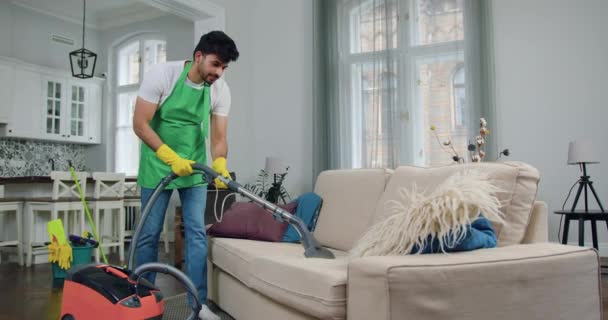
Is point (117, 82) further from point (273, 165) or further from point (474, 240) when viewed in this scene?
point (474, 240)

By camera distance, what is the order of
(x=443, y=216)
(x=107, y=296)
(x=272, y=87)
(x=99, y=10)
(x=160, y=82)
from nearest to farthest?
(x=443, y=216)
(x=107, y=296)
(x=160, y=82)
(x=272, y=87)
(x=99, y=10)

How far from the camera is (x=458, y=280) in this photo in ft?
Answer: 3.94

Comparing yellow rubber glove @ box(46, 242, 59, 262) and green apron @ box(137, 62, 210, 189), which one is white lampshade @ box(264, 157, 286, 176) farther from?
green apron @ box(137, 62, 210, 189)

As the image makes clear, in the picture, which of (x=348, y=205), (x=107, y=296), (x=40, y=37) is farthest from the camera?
(x=40, y=37)

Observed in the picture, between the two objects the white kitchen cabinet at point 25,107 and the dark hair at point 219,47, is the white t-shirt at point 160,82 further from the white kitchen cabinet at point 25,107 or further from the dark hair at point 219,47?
the white kitchen cabinet at point 25,107

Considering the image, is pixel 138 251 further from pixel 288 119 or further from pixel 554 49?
pixel 554 49

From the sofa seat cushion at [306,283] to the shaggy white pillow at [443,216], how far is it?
178mm

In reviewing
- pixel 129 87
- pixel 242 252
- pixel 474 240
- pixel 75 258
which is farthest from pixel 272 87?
pixel 474 240

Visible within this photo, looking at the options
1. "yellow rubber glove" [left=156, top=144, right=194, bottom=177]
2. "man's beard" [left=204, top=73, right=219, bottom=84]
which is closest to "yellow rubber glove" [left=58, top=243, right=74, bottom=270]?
"yellow rubber glove" [left=156, top=144, right=194, bottom=177]

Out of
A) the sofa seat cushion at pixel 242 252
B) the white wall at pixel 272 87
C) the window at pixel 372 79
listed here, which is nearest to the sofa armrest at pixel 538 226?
the sofa seat cushion at pixel 242 252

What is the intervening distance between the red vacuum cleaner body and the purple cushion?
0.95 meters

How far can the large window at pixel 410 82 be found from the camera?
15.2ft

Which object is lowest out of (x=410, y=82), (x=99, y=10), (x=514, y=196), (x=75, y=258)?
(x=75, y=258)

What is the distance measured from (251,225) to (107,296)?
1.14 metres
